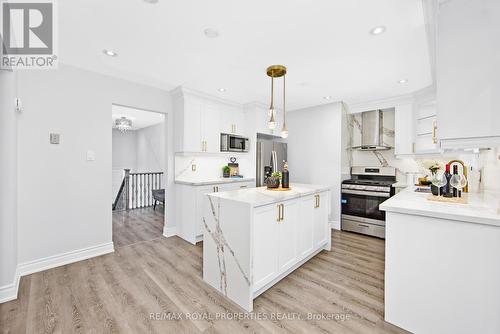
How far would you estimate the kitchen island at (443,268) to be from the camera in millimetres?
1285

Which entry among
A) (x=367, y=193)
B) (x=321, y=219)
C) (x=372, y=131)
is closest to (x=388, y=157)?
(x=372, y=131)

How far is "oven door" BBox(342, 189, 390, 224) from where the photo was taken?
360cm

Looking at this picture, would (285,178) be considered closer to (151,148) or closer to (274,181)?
(274,181)

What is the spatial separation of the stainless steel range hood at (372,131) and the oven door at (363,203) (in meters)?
0.92

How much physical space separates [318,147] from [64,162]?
13.6 feet

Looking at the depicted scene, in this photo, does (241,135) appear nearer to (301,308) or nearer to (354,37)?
(354,37)

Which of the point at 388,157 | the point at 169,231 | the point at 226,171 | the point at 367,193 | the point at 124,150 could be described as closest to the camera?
the point at 169,231

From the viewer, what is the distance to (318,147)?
14.4 ft

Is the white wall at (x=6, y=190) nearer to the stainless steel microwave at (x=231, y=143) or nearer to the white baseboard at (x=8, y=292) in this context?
the white baseboard at (x=8, y=292)

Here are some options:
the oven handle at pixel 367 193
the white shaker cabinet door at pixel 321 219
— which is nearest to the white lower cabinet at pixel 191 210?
the white shaker cabinet door at pixel 321 219

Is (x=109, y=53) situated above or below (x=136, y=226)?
above

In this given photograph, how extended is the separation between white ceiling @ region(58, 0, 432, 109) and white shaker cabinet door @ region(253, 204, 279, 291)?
64.4 inches

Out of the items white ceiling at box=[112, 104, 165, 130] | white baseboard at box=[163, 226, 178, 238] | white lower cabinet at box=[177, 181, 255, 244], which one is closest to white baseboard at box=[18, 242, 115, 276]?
white baseboard at box=[163, 226, 178, 238]

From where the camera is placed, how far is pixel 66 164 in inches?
104
